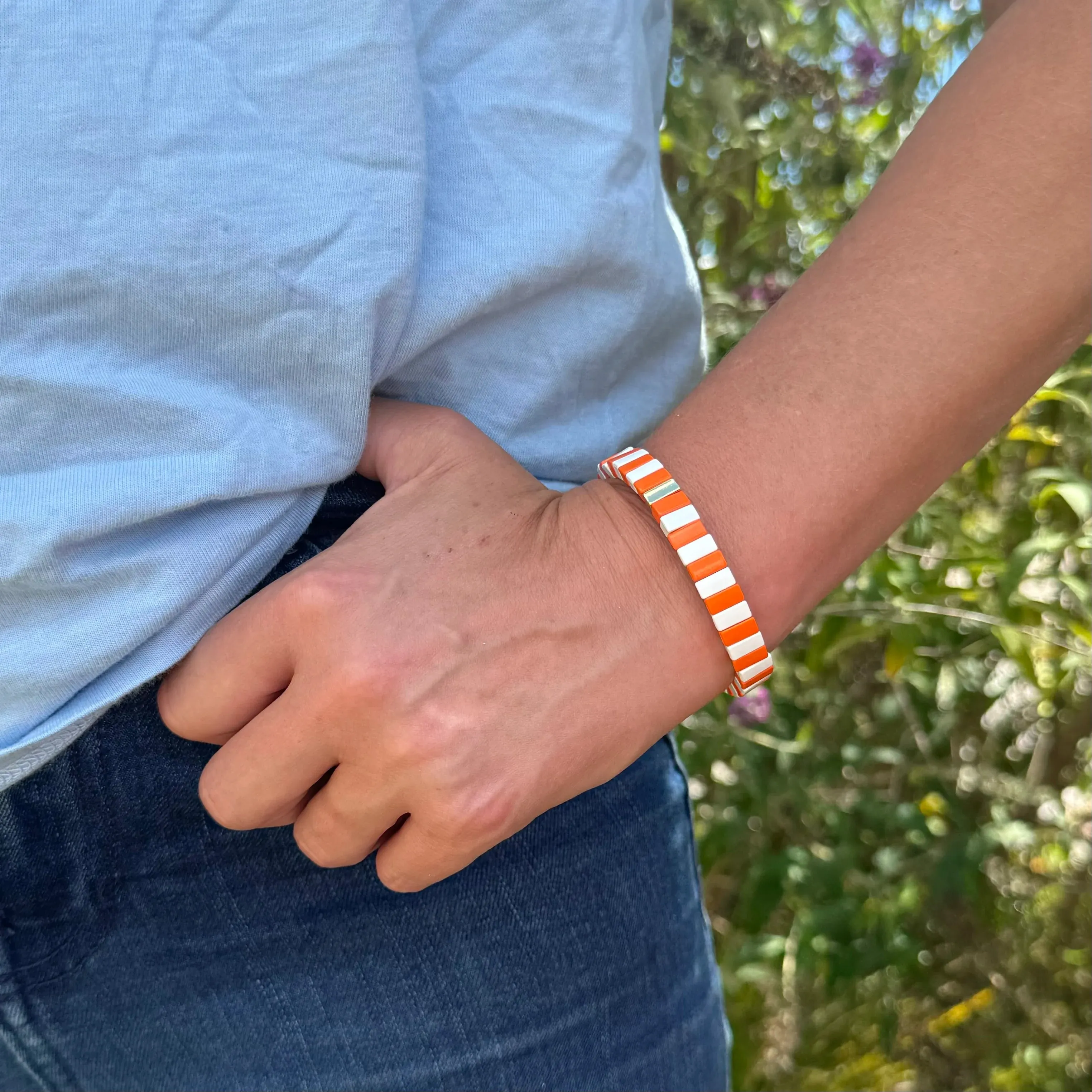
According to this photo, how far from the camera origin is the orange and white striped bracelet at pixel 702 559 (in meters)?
0.58

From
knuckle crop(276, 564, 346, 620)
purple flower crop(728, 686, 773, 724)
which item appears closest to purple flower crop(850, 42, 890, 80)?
purple flower crop(728, 686, 773, 724)

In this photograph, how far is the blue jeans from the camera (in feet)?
2.13

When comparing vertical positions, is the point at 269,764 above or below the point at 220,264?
below

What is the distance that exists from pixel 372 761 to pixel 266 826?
133 millimetres

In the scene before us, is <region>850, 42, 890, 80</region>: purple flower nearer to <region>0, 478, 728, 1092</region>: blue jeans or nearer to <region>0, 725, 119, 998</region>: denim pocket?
<region>0, 478, 728, 1092</region>: blue jeans

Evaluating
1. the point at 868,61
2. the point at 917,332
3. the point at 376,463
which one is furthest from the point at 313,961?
the point at 868,61

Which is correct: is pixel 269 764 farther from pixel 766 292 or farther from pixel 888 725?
pixel 888 725

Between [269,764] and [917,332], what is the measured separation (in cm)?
49

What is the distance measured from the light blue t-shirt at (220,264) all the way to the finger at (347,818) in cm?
13

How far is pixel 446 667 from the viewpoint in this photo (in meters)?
0.56

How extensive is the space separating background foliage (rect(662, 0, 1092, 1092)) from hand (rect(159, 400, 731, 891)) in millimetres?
907

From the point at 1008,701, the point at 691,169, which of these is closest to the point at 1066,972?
the point at 1008,701

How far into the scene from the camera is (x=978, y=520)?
1.79 m

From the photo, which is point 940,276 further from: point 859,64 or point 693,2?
point 859,64
